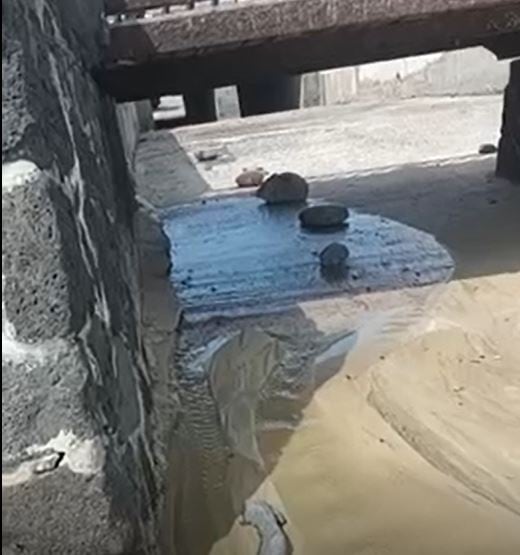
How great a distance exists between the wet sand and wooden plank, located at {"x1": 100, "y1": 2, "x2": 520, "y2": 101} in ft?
2.92

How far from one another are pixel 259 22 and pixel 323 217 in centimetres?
189

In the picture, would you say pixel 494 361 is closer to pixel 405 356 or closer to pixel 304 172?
pixel 405 356

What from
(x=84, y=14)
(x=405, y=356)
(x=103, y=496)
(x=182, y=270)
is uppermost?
(x=84, y=14)

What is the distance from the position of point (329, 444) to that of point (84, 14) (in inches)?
56.8

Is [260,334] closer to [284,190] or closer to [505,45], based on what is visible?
[505,45]

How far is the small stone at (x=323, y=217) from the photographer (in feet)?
15.0

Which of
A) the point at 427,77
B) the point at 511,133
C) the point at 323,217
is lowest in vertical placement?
the point at 427,77

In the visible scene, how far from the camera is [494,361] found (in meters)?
2.74

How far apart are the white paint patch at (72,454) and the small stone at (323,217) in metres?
3.16

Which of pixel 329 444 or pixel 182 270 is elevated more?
pixel 329 444

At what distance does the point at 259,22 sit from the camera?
281 centimetres

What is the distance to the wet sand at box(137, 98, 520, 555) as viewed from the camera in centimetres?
202

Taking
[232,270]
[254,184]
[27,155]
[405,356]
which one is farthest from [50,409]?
A: [254,184]

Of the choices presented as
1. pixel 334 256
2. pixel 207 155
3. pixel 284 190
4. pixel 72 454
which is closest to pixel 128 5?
pixel 334 256
